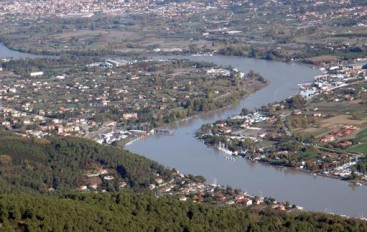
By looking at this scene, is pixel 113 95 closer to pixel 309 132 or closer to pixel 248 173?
pixel 309 132

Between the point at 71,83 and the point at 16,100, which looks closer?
the point at 16,100

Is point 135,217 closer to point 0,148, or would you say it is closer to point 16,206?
point 16,206

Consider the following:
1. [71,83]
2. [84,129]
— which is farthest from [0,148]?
[71,83]

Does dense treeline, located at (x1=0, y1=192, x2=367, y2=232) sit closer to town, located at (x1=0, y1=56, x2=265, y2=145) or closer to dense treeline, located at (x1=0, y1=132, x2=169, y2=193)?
dense treeline, located at (x1=0, y1=132, x2=169, y2=193)

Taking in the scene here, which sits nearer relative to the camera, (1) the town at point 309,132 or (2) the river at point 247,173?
(2) the river at point 247,173

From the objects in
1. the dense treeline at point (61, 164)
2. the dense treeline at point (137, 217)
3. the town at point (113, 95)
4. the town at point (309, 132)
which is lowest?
the town at point (113, 95)

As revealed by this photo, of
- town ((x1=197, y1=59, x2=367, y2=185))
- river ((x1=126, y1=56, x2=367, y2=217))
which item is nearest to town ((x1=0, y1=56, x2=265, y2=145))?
river ((x1=126, y1=56, x2=367, y2=217))

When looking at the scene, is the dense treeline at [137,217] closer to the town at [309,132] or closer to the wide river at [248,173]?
the wide river at [248,173]

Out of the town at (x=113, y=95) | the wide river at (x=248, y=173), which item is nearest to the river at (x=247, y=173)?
the wide river at (x=248, y=173)
